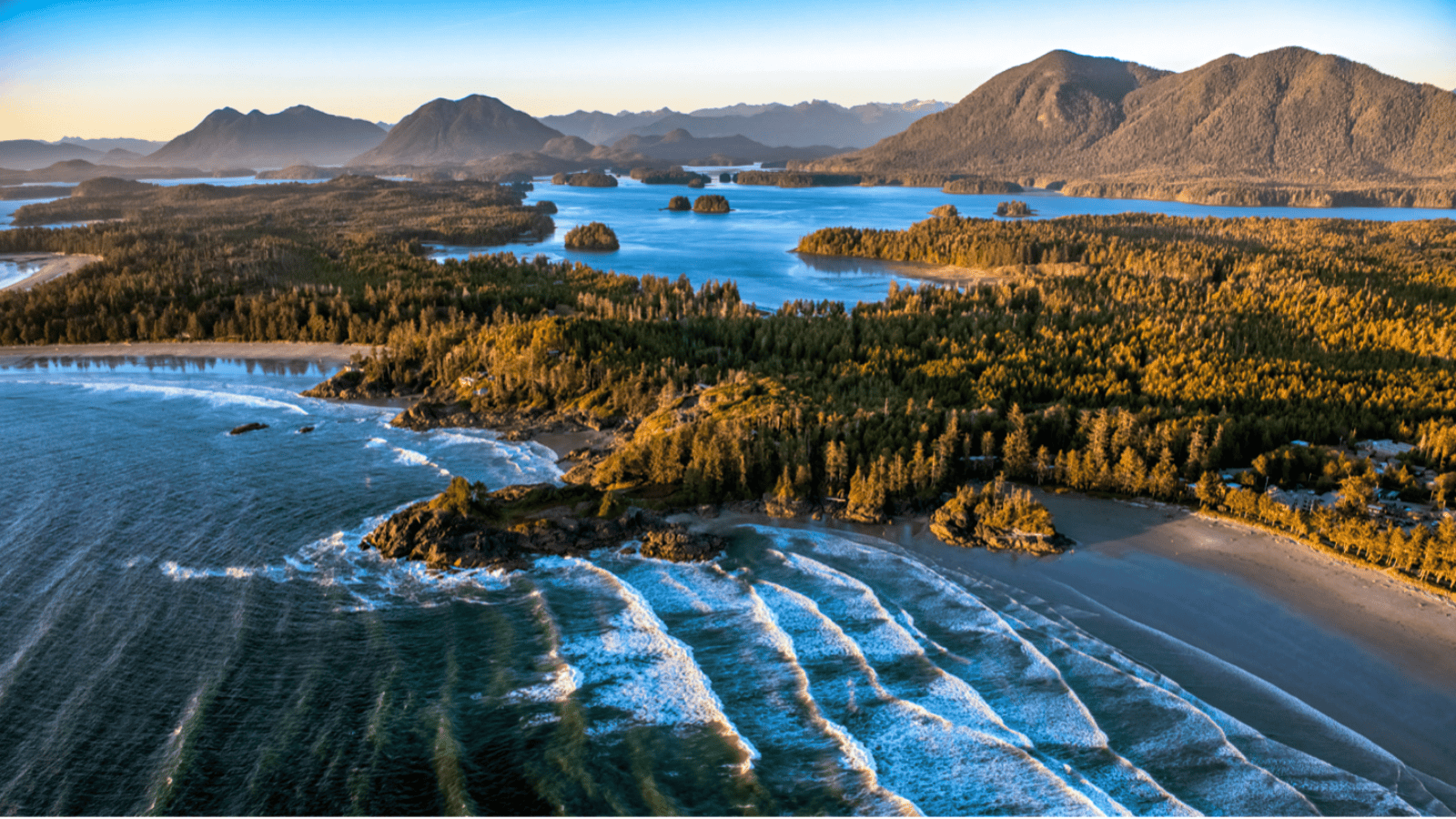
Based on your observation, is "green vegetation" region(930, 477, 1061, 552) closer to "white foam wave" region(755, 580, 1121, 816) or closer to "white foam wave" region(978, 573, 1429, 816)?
"white foam wave" region(978, 573, 1429, 816)

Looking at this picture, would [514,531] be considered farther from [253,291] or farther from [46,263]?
[46,263]

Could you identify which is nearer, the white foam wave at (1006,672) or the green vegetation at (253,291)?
the white foam wave at (1006,672)

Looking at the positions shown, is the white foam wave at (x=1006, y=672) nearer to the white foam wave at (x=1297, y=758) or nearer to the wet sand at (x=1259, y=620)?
the wet sand at (x=1259, y=620)

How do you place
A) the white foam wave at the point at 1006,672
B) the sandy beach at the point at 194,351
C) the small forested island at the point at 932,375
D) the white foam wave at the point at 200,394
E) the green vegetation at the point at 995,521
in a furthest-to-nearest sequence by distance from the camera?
the sandy beach at the point at 194,351 < the white foam wave at the point at 200,394 < the small forested island at the point at 932,375 < the green vegetation at the point at 995,521 < the white foam wave at the point at 1006,672

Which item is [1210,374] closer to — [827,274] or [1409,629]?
[1409,629]

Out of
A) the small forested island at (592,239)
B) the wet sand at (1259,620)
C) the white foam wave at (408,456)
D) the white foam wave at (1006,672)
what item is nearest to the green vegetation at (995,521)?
the wet sand at (1259,620)

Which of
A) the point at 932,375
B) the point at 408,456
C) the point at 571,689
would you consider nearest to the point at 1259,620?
the point at 571,689

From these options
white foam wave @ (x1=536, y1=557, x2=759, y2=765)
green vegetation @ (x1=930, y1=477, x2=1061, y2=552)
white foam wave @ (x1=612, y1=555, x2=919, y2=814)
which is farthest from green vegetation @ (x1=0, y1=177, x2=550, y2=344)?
green vegetation @ (x1=930, y1=477, x2=1061, y2=552)
